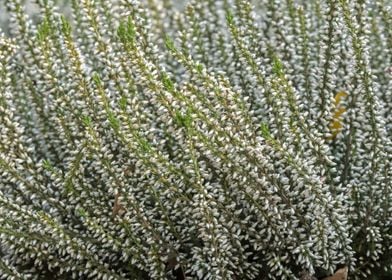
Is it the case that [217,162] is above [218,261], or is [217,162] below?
above

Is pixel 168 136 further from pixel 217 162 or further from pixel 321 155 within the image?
pixel 321 155

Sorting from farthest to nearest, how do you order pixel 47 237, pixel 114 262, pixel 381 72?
pixel 381 72 < pixel 114 262 < pixel 47 237

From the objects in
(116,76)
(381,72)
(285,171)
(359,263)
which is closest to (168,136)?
(116,76)

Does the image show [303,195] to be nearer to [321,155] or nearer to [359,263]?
[321,155]

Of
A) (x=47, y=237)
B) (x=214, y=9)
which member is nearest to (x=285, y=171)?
(x=47, y=237)

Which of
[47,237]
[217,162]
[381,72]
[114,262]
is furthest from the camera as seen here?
[381,72]

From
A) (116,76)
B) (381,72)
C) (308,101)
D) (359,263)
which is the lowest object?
(359,263)

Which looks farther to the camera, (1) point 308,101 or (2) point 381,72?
(2) point 381,72
